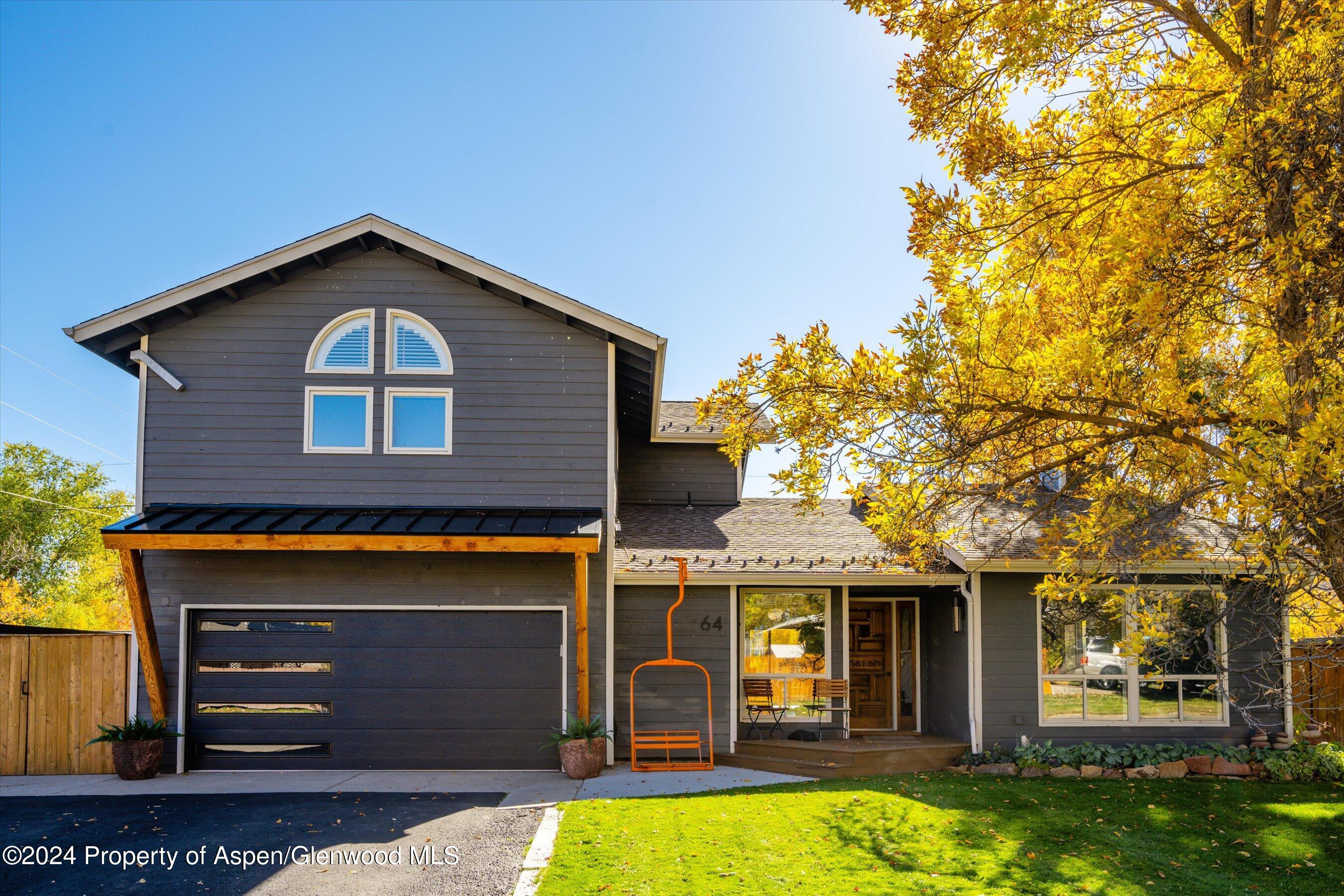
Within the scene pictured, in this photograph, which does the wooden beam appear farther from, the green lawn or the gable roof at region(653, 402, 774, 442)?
the gable roof at region(653, 402, 774, 442)

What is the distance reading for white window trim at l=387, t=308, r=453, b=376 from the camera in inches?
447

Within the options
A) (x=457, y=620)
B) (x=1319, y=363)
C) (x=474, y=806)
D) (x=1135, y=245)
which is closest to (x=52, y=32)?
(x=457, y=620)

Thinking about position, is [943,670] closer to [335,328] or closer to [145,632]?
[335,328]

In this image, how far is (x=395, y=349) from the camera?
Result: 450 inches

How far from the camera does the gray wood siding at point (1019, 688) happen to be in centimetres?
1129

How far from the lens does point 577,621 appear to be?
10.4m

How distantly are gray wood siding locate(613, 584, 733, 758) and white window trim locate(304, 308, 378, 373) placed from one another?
4450mm

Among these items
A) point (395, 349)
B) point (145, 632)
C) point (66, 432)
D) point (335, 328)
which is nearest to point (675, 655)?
point (395, 349)

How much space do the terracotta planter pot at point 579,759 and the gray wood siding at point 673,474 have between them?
5.53 metres

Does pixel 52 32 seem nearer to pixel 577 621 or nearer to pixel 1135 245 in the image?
pixel 577 621

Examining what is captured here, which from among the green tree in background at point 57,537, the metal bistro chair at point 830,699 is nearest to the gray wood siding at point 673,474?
the metal bistro chair at point 830,699

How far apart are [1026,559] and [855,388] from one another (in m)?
5.14

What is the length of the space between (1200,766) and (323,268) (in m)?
12.8

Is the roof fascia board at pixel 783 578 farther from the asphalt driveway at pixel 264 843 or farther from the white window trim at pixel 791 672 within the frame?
the asphalt driveway at pixel 264 843
